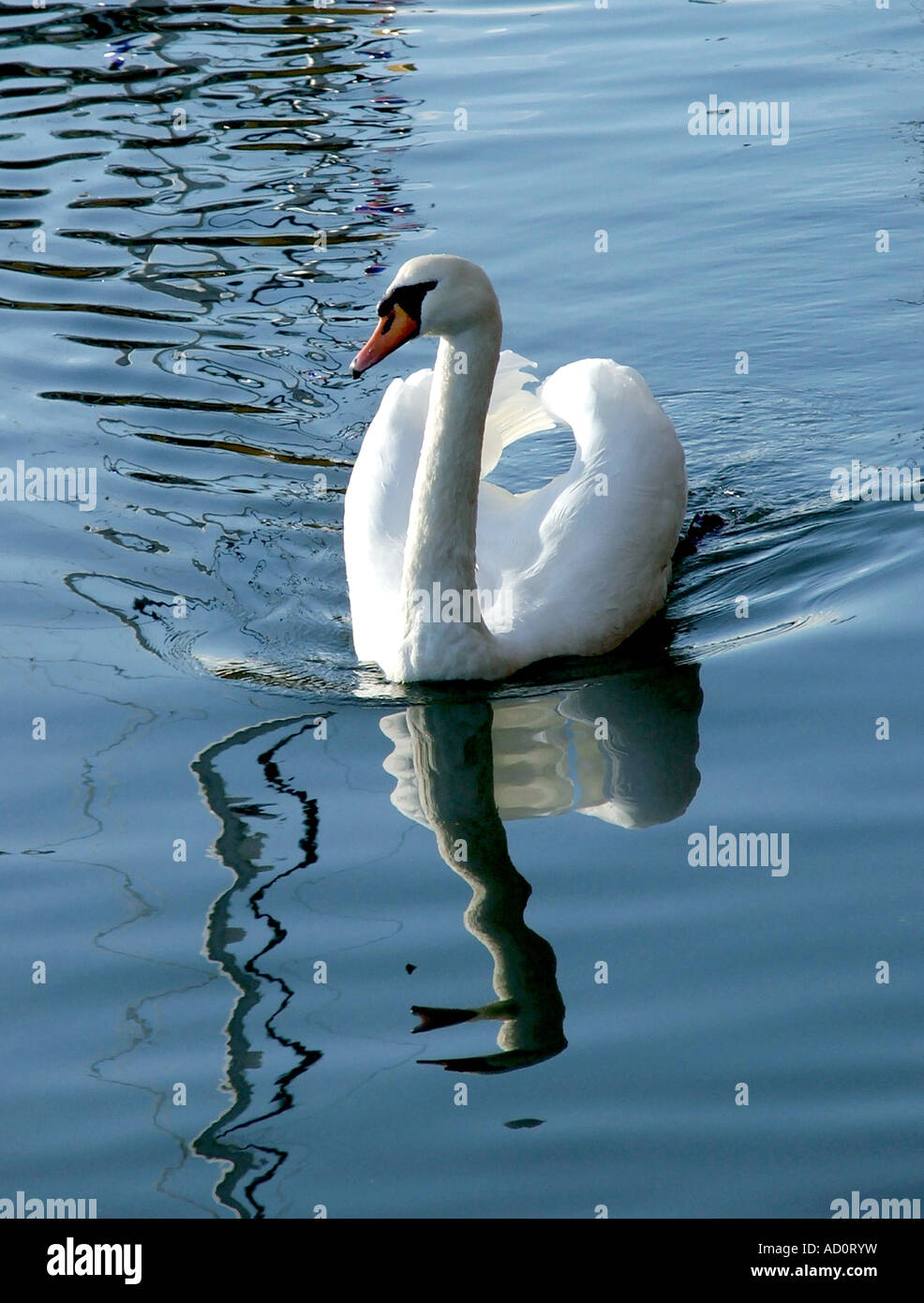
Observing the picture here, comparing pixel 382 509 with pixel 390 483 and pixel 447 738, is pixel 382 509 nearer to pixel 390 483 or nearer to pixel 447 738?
pixel 390 483

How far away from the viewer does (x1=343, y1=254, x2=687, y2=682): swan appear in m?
6.26

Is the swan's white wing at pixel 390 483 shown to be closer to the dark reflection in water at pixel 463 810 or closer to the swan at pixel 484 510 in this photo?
the swan at pixel 484 510

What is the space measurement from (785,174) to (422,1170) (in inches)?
368

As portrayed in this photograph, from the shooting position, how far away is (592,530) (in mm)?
6742

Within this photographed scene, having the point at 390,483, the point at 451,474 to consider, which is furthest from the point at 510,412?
Result: the point at 451,474

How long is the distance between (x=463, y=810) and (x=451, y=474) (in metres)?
1.18

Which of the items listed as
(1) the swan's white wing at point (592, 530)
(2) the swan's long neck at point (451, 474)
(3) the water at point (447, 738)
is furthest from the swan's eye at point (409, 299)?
(3) the water at point (447, 738)

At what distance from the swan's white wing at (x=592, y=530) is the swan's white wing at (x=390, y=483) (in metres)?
0.23

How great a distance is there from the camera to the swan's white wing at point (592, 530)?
6.66 metres

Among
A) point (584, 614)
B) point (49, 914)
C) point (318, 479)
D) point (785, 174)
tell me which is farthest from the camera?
point (785, 174)

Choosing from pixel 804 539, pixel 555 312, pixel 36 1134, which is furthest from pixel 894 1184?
pixel 555 312

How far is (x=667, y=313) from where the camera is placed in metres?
10.4

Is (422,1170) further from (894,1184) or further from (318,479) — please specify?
(318,479)

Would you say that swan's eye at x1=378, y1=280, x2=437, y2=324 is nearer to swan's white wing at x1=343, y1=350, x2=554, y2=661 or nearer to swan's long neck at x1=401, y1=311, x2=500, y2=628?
swan's long neck at x1=401, y1=311, x2=500, y2=628
